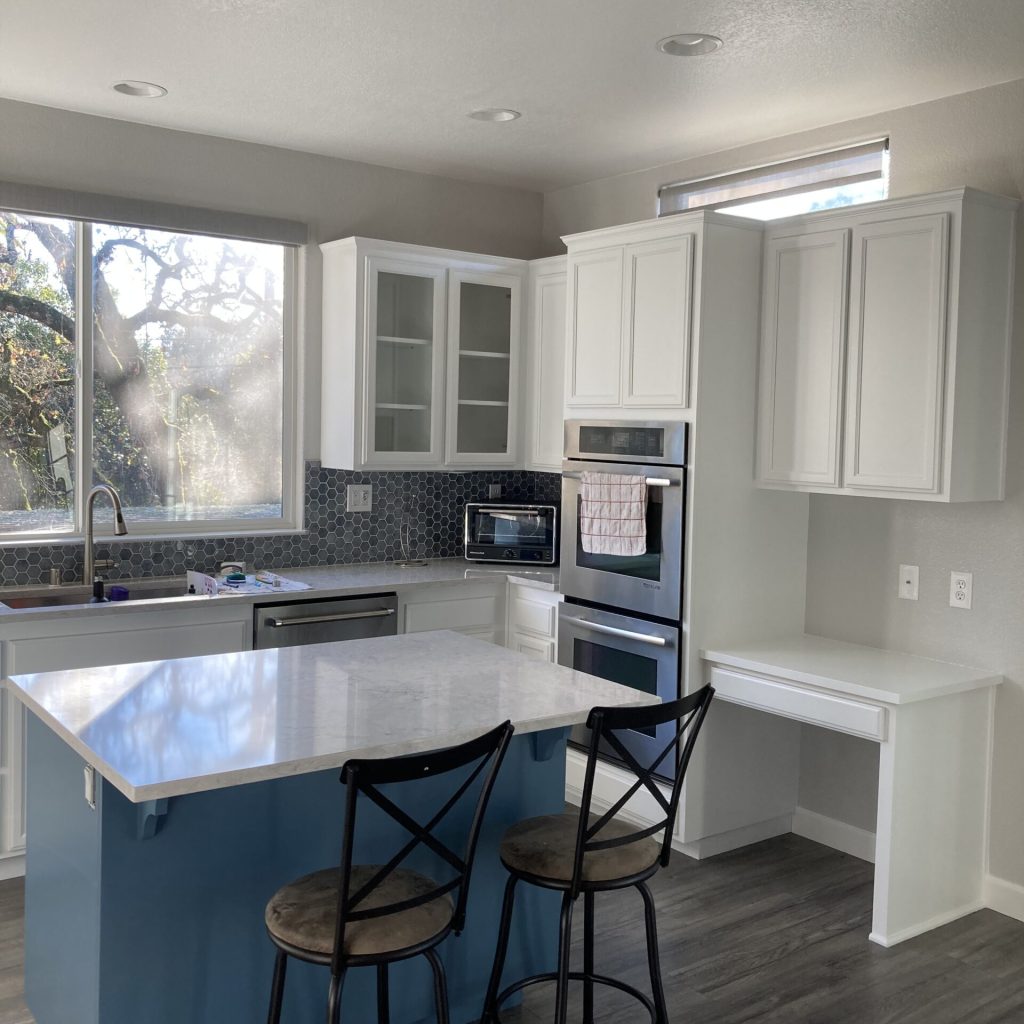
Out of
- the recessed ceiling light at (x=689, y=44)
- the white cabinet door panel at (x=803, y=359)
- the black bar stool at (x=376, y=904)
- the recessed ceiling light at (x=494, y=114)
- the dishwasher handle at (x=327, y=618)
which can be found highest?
the recessed ceiling light at (x=494, y=114)

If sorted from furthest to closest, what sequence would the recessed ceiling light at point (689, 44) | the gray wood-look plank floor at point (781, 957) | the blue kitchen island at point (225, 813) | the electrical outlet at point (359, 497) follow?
the electrical outlet at point (359, 497), the recessed ceiling light at point (689, 44), the gray wood-look plank floor at point (781, 957), the blue kitchen island at point (225, 813)

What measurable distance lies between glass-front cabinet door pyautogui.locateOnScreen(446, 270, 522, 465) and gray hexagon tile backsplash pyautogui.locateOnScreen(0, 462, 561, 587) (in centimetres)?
38

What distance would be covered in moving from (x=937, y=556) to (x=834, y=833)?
1.16m

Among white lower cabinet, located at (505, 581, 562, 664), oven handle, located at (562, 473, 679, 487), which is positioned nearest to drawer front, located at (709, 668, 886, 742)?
oven handle, located at (562, 473, 679, 487)

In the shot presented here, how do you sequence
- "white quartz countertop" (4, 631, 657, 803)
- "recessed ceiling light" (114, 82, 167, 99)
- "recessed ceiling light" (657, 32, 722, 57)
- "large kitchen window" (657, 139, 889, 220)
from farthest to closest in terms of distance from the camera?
"large kitchen window" (657, 139, 889, 220) → "recessed ceiling light" (114, 82, 167, 99) → "recessed ceiling light" (657, 32, 722, 57) → "white quartz countertop" (4, 631, 657, 803)

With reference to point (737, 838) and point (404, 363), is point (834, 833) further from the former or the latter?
point (404, 363)

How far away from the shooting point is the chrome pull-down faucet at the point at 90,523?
4043 mm

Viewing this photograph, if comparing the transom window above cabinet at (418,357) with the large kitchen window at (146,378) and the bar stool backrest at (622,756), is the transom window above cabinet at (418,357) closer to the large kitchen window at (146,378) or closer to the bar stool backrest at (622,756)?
the large kitchen window at (146,378)

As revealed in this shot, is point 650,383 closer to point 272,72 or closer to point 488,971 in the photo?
point 272,72

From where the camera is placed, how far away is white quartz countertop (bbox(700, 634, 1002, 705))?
333 cm

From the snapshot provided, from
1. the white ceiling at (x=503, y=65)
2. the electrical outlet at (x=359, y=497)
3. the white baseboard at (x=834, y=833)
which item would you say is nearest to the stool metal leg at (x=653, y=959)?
the white baseboard at (x=834, y=833)

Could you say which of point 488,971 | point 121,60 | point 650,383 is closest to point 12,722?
point 488,971

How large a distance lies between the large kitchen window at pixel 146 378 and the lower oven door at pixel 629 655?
1.41 metres

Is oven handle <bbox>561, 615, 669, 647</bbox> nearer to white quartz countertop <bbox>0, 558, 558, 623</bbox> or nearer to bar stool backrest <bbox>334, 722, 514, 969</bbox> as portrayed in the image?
white quartz countertop <bbox>0, 558, 558, 623</bbox>
